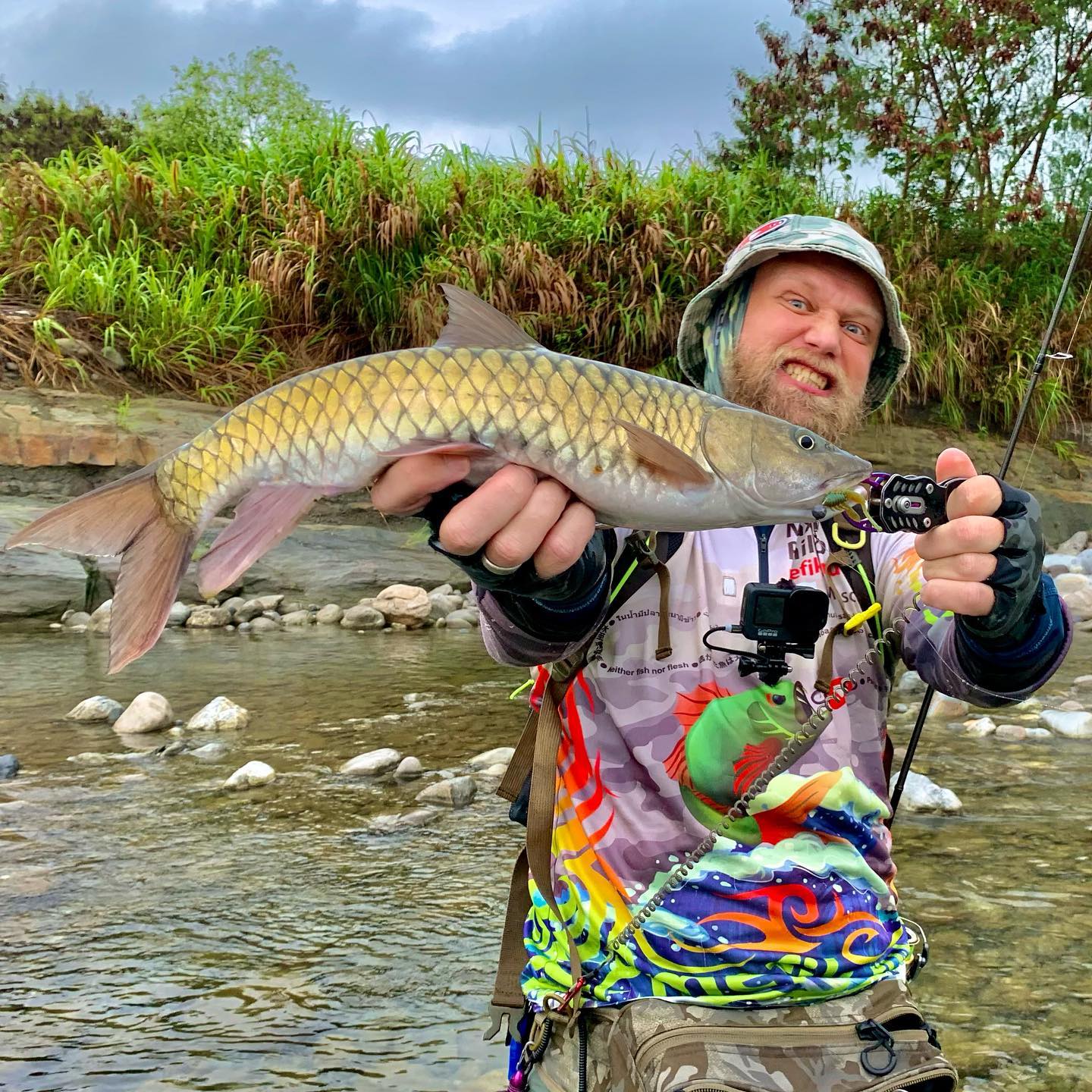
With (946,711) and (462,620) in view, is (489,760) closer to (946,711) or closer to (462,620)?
(946,711)

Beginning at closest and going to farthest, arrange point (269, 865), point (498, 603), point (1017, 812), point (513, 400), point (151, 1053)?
point (513, 400)
point (498, 603)
point (151, 1053)
point (269, 865)
point (1017, 812)

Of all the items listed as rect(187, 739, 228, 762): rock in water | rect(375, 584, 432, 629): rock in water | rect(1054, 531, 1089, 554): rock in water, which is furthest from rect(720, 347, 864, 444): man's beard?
rect(1054, 531, 1089, 554): rock in water

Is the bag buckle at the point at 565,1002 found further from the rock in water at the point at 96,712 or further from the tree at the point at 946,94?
the tree at the point at 946,94

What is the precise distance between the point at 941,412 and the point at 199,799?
26.5 ft

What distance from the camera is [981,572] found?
1554 mm

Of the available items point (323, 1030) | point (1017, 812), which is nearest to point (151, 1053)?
point (323, 1030)

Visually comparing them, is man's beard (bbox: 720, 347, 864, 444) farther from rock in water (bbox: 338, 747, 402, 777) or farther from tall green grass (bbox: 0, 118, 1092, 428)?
tall green grass (bbox: 0, 118, 1092, 428)

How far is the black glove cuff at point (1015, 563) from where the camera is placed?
5.07 feet

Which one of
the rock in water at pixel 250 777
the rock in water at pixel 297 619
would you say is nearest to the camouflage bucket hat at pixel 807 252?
the rock in water at pixel 250 777

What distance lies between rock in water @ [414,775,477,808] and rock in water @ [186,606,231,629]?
12.9ft

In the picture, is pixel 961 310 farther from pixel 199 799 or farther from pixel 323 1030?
pixel 323 1030

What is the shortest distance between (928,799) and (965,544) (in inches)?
94.8

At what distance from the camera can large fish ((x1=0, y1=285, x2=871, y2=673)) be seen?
1536 millimetres

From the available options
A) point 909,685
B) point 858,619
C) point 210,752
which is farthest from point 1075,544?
point 858,619
